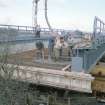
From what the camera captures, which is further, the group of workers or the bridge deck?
the group of workers

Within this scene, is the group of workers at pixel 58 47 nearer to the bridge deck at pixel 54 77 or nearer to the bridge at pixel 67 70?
the bridge at pixel 67 70

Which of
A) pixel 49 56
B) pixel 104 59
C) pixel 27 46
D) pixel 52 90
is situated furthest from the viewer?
pixel 104 59

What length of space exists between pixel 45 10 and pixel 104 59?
6749 millimetres

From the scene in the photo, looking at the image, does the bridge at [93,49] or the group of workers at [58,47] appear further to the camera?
the group of workers at [58,47]

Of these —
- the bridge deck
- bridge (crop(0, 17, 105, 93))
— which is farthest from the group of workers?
the bridge deck

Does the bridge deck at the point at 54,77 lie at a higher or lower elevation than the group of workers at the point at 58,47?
lower

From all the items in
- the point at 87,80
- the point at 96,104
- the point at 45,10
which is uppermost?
the point at 45,10

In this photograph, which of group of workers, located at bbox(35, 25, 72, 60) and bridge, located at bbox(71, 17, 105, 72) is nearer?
bridge, located at bbox(71, 17, 105, 72)

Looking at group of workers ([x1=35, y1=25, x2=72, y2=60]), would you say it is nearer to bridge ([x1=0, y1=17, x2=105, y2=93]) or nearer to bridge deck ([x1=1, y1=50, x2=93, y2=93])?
bridge ([x1=0, y1=17, x2=105, y2=93])

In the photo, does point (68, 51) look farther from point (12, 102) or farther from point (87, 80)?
point (12, 102)

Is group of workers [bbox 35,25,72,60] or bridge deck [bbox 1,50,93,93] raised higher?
group of workers [bbox 35,25,72,60]

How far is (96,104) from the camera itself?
17266mm

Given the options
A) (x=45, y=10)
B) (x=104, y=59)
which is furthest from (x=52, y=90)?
(x=45, y=10)

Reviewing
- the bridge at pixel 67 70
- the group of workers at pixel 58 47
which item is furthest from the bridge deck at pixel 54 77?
the group of workers at pixel 58 47
